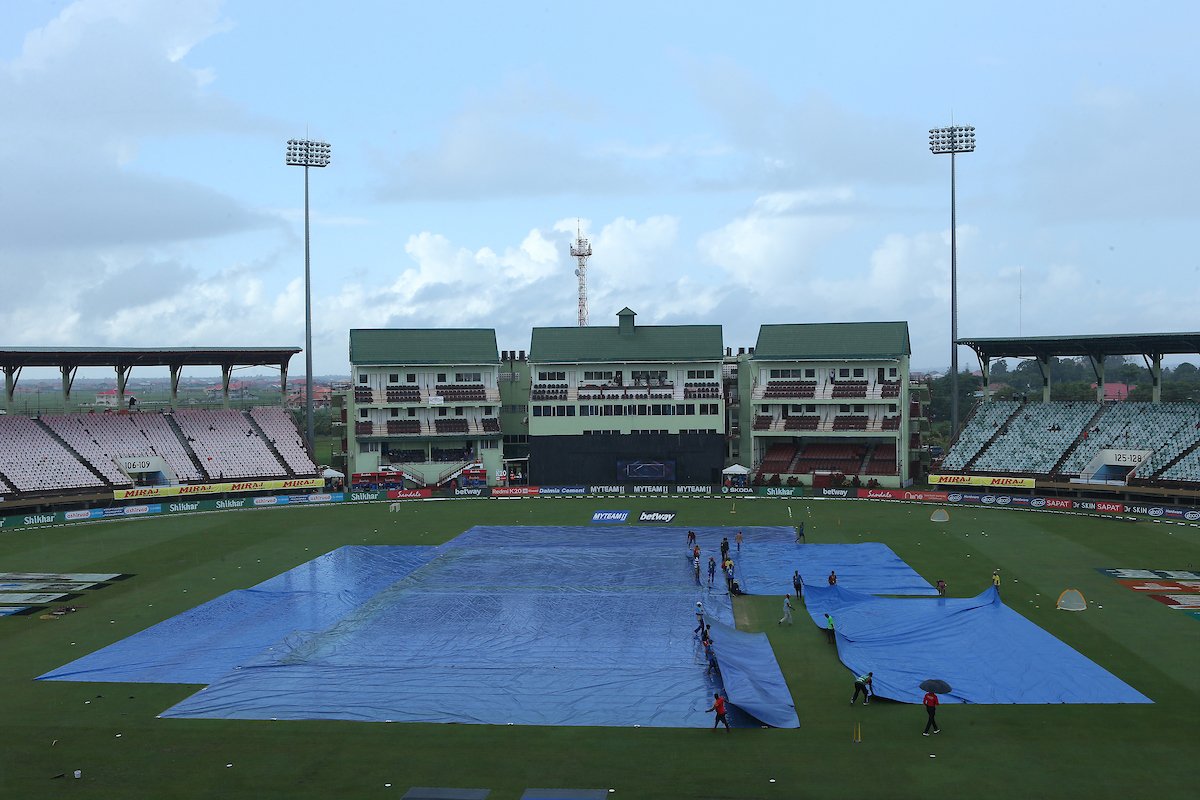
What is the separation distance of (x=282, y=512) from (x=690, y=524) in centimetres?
2912

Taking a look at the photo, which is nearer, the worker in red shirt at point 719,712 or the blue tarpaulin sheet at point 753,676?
the worker in red shirt at point 719,712

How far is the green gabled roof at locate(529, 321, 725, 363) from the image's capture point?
3246 inches

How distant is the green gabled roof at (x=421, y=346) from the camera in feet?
272

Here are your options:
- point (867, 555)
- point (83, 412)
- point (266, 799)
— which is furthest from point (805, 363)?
point (266, 799)

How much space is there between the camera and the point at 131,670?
98.8 ft

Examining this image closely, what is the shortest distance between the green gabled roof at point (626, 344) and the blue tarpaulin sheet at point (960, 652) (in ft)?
151

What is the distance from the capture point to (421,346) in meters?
84.4

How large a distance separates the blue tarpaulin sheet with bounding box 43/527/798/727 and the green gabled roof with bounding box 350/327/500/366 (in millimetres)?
39066

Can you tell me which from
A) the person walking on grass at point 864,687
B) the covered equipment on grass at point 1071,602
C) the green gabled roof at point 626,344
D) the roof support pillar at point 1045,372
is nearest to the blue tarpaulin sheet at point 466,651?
the person walking on grass at point 864,687

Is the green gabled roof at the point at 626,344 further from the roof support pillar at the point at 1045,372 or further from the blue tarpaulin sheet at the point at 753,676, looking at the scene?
the blue tarpaulin sheet at the point at 753,676

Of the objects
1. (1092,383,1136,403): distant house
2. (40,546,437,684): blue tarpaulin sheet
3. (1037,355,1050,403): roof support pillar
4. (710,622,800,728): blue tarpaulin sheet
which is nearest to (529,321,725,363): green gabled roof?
(1037,355,1050,403): roof support pillar

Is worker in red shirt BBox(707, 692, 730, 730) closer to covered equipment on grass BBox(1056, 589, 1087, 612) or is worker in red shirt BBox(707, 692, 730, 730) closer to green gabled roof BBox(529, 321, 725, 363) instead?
covered equipment on grass BBox(1056, 589, 1087, 612)

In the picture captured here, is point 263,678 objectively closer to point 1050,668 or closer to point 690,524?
point 1050,668

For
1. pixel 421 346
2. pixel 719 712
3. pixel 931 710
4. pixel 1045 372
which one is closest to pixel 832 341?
pixel 1045 372
